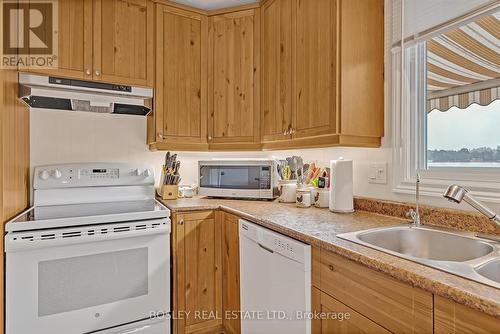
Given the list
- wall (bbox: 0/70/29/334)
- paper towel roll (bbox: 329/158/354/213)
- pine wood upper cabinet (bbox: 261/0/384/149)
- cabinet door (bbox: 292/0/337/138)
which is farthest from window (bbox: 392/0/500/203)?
wall (bbox: 0/70/29/334)

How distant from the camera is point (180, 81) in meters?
2.21

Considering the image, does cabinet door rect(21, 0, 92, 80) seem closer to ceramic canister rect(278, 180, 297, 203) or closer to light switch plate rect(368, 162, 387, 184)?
ceramic canister rect(278, 180, 297, 203)

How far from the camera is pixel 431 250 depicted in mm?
1242

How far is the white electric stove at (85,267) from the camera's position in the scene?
4.69 feet

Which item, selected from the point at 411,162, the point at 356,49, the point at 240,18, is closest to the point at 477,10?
the point at 356,49

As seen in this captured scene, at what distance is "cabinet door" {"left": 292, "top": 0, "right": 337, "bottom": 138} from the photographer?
154cm

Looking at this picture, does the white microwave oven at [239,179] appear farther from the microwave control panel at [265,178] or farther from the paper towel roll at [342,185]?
the paper towel roll at [342,185]

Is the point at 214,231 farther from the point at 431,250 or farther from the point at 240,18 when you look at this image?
the point at 240,18

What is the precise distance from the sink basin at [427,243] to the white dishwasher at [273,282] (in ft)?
0.97

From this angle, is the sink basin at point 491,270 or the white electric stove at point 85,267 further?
the white electric stove at point 85,267

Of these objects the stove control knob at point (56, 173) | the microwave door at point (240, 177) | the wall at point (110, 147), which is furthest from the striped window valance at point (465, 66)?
the stove control knob at point (56, 173)

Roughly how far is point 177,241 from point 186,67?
1299 mm

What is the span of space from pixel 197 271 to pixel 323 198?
3.11ft
